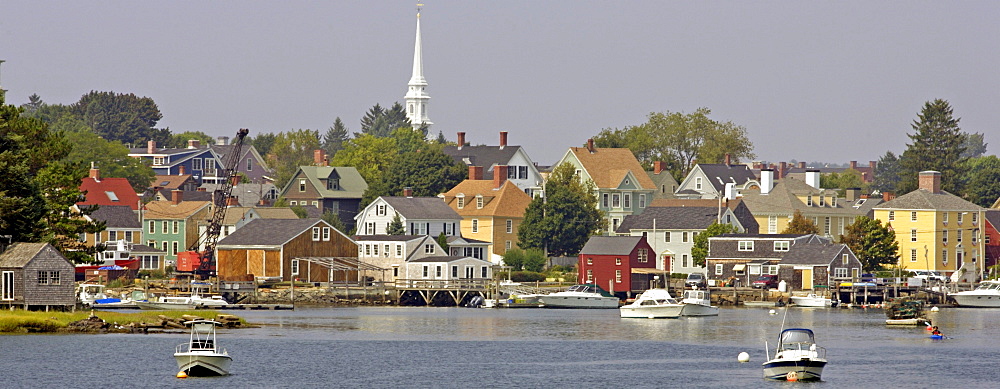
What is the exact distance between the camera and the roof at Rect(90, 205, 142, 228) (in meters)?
137

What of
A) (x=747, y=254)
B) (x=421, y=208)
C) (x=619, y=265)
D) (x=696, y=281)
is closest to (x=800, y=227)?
(x=747, y=254)

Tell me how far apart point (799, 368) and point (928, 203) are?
74327 mm

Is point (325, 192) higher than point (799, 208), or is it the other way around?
point (325, 192)

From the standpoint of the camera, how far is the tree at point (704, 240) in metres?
127

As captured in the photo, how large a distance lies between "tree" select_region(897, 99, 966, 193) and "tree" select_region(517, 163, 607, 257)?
43185mm

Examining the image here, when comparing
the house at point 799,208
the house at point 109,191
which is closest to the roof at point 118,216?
the house at point 109,191

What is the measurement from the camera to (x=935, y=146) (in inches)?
6619

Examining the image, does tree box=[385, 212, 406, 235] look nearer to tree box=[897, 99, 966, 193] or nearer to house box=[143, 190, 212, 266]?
house box=[143, 190, 212, 266]

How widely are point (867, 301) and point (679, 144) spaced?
69906 millimetres

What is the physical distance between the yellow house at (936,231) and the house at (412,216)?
1438 inches

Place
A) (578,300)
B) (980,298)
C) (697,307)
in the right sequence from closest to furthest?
(697,307) < (578,300) < (980,298)

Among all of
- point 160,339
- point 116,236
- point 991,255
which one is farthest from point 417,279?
point 991,255

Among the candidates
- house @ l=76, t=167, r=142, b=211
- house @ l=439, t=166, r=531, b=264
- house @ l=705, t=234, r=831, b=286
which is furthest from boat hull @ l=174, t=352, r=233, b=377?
house @ l=76, t=167, r=142, b=211

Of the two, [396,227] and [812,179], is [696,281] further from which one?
[812,179]
